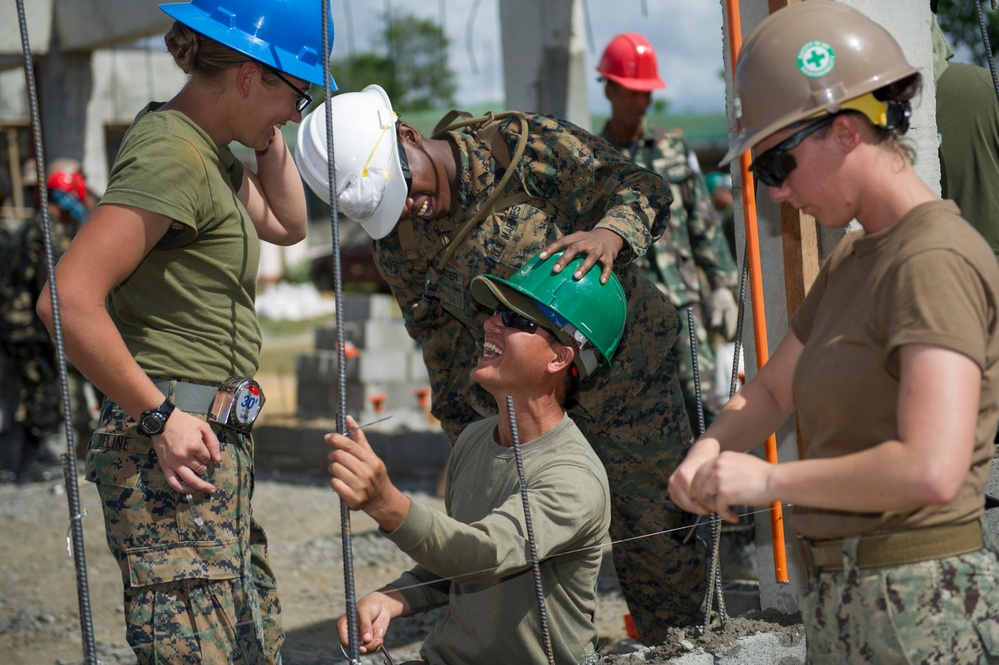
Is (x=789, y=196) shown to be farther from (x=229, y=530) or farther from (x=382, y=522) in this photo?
(x=229, y=530)

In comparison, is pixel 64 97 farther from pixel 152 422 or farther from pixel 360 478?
pixel 360 478

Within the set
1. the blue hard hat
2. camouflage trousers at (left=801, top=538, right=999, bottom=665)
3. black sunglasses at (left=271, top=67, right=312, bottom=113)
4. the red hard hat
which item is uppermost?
the red hard hat

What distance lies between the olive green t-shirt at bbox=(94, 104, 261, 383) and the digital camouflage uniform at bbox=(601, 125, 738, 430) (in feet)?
11.8

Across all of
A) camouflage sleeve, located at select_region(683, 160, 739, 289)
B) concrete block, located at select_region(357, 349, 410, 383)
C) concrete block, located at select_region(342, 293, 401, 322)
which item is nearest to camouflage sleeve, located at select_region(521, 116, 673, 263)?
camouflage sleeve, located at select_region(683, 160, 739, 289)

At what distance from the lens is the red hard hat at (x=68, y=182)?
872cm

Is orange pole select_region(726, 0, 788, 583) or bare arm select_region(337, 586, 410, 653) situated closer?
bare arm select_region(337, 586, 410, 653)

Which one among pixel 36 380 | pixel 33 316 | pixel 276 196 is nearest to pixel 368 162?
pixel 276 196

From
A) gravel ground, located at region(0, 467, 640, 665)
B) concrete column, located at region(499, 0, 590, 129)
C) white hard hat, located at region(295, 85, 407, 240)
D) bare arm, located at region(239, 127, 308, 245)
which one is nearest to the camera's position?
bare arm, located at region(239, 127, 308, 245)

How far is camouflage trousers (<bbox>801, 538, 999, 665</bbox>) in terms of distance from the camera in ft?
6.32

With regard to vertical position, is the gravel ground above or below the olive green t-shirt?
below

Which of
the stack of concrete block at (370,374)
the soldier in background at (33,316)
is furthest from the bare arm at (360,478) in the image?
the stack of concrete block at (370,374)

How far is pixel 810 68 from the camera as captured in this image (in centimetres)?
198

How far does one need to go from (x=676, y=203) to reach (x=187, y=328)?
4081 mm

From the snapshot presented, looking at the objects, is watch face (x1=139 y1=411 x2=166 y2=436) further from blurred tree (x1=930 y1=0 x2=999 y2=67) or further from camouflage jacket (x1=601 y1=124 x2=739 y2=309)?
blurred tree (x1=930 y1=0 x2=999 y2=67)
